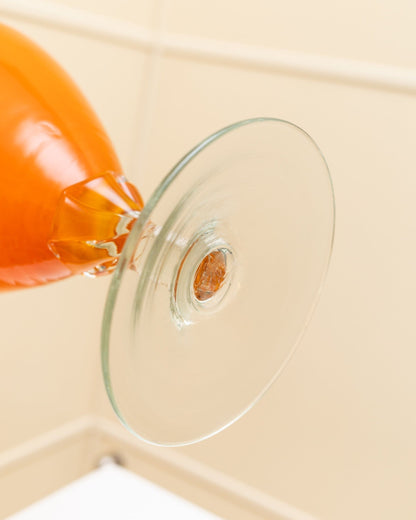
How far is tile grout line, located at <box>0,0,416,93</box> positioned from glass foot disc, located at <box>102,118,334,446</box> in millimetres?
790

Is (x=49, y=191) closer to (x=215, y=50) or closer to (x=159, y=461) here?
(x=215, y=50)

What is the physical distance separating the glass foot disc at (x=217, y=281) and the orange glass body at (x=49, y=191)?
84mm

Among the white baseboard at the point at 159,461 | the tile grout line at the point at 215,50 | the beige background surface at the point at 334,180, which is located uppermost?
the tile grout line at the point at 215,50

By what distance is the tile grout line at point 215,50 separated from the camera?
1285 mm

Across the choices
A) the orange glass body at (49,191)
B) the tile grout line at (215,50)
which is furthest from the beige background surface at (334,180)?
the orange glass body at (49,191)

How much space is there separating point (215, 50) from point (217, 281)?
1.04 meters

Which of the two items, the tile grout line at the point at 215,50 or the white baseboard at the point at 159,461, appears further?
the white baseboard at the point at 159,461

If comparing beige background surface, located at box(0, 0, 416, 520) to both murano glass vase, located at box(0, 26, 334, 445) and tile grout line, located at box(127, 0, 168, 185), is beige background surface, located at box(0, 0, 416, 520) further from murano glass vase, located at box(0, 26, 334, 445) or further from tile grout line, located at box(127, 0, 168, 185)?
murano glass vase, located at box(0, 26, 334, 445)

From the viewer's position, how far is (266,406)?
152 centimetres

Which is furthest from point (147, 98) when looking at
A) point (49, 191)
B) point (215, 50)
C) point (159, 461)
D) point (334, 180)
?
point (49, 191)

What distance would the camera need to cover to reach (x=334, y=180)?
139cm

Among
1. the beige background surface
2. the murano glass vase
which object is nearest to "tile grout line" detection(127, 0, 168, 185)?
the beige background surface

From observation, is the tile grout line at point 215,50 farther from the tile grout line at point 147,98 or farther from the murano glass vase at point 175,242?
the murano glass vase at point 175,242

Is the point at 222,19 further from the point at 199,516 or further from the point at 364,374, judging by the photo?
the point at 199,516
